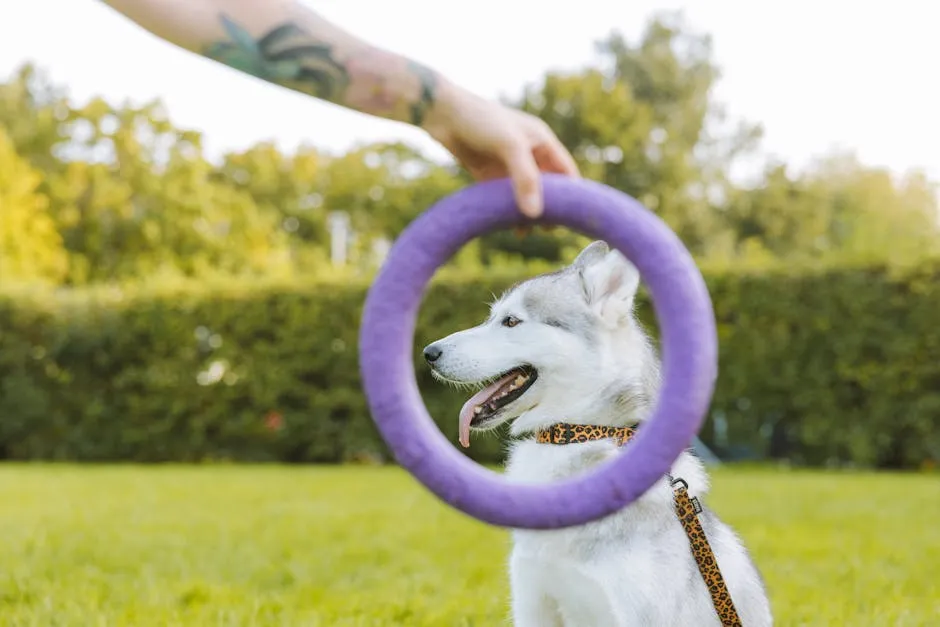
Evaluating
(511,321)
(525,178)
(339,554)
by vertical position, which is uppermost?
(525,178)

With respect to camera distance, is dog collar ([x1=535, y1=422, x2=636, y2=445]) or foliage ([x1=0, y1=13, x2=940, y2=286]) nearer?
dog collar ([x1=535, y1=422, x2=636, y2=445])

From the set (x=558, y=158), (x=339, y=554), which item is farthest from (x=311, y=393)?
(x=558, y=158)

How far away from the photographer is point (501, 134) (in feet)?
6.70

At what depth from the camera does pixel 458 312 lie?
46.4 feet

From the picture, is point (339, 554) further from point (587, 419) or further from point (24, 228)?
point (24, 228)

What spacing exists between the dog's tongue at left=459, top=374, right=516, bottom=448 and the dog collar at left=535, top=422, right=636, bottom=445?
0.74 feet

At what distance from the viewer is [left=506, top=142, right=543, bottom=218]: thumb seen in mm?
2062

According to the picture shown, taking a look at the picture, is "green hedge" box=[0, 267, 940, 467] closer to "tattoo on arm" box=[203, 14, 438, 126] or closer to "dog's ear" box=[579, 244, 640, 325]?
"dog's ear" box=[579, 244, 640, 325]

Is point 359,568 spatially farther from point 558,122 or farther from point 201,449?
point 558,122

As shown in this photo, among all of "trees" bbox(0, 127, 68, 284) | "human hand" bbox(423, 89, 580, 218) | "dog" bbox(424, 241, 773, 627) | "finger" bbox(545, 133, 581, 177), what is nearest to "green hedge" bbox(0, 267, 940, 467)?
"dog" bbox(424, 241, 773, 627)

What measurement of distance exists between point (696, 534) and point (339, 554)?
380 centimetres

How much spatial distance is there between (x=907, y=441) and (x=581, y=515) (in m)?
12.5

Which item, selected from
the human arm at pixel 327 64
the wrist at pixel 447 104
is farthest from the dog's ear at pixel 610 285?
the wrist at pixel 447 104

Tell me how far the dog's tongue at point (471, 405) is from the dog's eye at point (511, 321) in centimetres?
15
